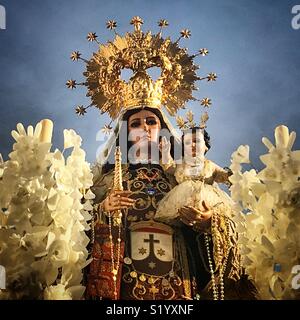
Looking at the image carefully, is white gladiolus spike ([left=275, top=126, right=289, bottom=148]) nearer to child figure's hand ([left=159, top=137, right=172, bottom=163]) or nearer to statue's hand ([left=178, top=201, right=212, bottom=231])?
statue's hand ([left=178, top=201, right=212, bottom=231])

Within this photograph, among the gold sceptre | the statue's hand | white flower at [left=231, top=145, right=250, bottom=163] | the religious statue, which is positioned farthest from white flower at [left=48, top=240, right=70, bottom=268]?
white flower at [left=231, top=145, right=250, bottom=163]

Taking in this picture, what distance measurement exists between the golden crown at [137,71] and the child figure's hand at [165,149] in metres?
0.42

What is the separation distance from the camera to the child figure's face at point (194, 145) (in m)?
4.09

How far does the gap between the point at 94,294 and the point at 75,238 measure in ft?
2.01

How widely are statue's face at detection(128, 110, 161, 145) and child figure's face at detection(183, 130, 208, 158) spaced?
0.36 m

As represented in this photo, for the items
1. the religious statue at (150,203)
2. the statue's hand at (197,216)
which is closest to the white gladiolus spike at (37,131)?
the religious statue at (150,203)

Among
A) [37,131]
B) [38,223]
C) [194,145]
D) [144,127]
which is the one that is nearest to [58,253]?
[38,223]

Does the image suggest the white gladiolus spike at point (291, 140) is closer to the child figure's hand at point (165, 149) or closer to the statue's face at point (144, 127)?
the child figure's hand at point (165, 149)

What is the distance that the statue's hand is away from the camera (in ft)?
12.0

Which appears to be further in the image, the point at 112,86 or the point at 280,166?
the point at 112,86

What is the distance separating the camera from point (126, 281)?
3.59 meters

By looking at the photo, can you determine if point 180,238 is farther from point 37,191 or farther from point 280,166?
point 37,191
